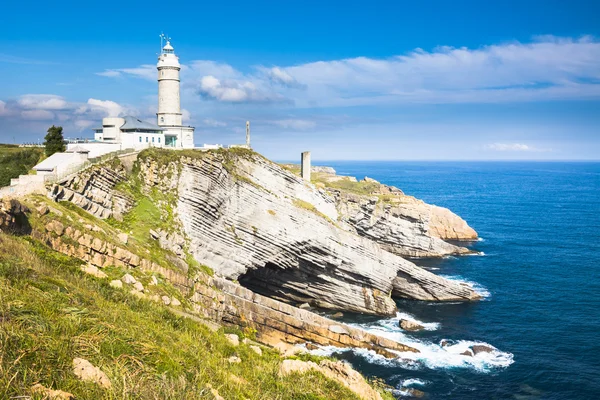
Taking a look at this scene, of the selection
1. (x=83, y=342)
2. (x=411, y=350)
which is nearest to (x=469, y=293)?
(x=411, y=350)

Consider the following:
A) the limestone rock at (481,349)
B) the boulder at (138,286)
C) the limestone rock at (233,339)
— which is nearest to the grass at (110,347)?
the limestone rock at (233,339)

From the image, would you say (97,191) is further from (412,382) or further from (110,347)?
(412,382)

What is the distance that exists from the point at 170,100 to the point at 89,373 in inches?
1835

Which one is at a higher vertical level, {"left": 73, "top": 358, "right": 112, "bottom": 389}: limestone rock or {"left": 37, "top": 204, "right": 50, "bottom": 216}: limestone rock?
{"left": 37, "top": 204, "right": 50, "bottom": 216}: limestone rock

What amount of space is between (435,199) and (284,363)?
12535 cm

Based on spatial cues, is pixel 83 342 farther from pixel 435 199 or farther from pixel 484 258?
pixel 435 199

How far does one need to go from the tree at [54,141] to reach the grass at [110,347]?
2507cm

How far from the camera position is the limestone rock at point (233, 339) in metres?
21.2

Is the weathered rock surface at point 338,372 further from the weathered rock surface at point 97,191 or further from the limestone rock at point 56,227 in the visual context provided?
the weathered rock surface at point 97,191

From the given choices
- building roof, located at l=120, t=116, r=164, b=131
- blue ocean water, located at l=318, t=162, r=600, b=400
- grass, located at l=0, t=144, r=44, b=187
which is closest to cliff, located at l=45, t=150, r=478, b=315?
blue ocean water, located at l=318, t=162, r=600, b=400

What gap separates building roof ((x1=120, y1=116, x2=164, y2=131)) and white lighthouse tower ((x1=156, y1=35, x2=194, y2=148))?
3.39m

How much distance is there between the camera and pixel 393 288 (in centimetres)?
5362

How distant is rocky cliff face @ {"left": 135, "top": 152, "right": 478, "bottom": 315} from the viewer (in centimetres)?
4066

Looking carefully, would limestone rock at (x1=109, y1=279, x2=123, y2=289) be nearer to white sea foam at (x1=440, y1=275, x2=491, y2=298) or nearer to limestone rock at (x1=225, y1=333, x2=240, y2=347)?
limestone rock at (x1=225, y1=333, x2=240, y2=347)
